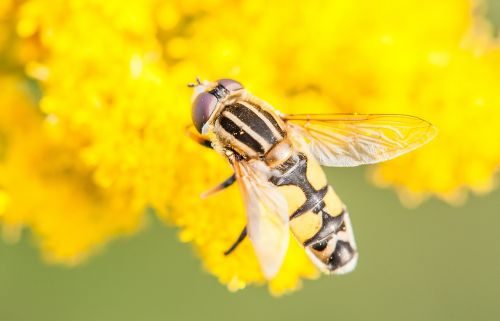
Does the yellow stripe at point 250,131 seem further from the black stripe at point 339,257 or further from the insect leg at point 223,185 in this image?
the black stripe at point 339,257

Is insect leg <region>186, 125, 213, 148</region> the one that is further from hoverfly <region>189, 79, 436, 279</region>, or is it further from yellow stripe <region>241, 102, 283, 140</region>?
yellow stripe <region>241, 102, 283, 140</region>

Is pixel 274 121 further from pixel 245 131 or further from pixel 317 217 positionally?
pixel 317 217

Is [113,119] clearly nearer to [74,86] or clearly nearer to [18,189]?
[74,86]

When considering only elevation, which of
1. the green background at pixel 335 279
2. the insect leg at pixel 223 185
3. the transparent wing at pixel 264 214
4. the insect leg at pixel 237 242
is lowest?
the green background at pixel 335 279

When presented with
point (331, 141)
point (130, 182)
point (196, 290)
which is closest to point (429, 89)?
point (331, 141)

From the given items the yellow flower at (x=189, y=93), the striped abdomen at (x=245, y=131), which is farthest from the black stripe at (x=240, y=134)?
the yellow flower at (x=189, y=93)

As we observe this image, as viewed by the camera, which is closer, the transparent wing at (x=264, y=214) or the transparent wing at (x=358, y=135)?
the transparent wing at (x=264, y=214)

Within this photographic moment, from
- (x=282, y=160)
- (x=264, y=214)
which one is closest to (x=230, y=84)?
(x=282, y=160)
